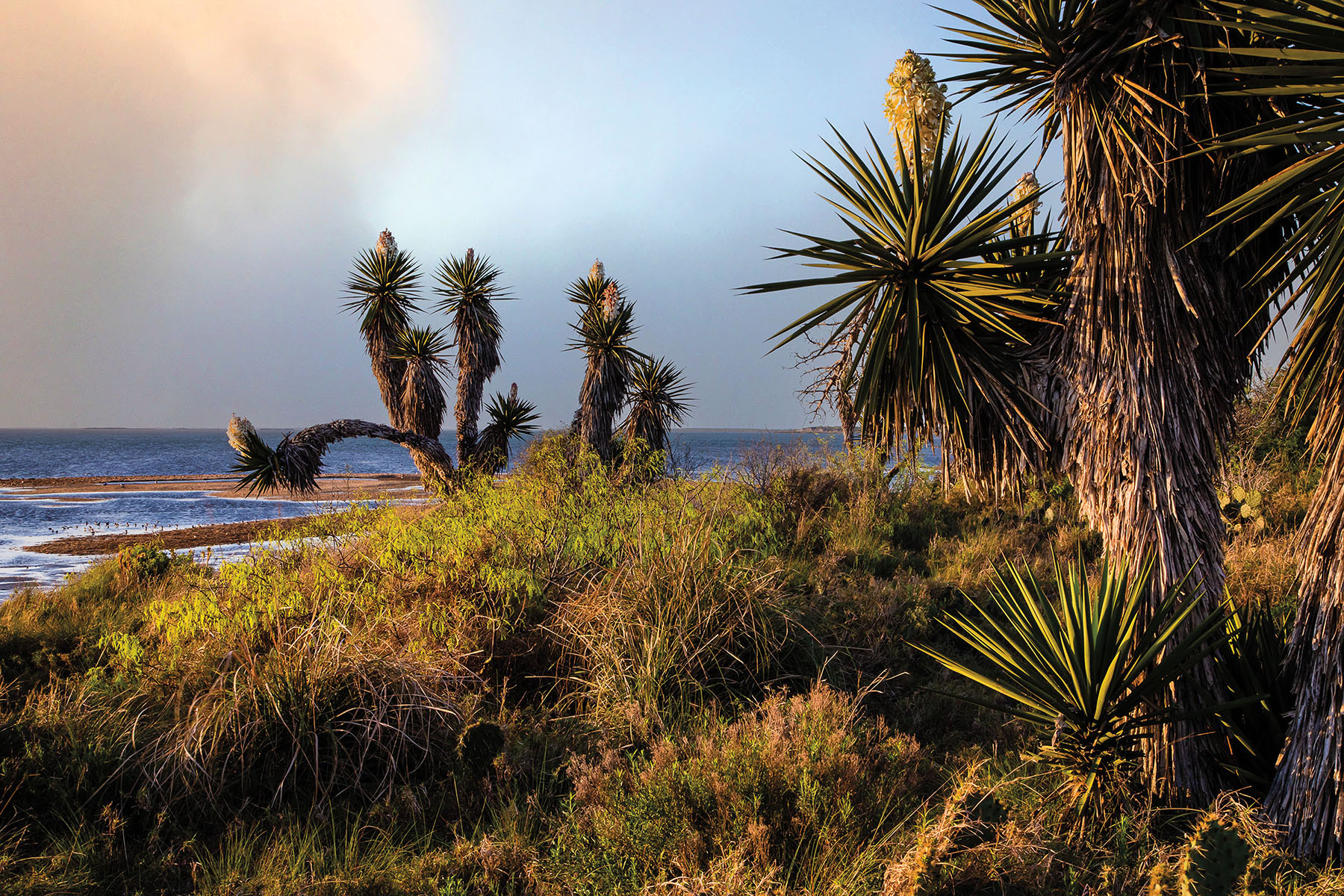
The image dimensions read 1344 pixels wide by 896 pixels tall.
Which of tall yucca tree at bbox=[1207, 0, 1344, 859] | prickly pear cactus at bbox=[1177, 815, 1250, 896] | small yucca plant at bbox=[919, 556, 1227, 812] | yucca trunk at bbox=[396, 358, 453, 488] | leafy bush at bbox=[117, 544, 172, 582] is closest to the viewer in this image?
prickly pear cactus at bbox=[1177, 815, 1250, 896]

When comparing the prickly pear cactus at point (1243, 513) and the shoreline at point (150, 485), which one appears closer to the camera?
the prickly pear cactus at point (1243, 513)

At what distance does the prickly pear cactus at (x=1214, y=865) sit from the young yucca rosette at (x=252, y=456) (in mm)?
13830

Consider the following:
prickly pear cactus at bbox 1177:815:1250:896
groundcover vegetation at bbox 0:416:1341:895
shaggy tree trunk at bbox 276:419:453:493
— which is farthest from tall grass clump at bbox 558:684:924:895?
shaggy tree trunk at bbox 276:419:453:493

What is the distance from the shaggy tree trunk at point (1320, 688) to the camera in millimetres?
3551

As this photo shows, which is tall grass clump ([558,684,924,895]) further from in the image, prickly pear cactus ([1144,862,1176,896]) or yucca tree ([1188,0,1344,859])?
yucca tree ([1188,0,1344,859])

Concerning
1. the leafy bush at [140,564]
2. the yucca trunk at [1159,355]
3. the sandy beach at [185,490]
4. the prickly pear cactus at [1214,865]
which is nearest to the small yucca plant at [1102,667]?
the yucca trunk at [1159,355]

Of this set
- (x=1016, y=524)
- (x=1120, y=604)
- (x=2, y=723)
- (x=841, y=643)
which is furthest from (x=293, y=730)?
(x=1016, y=524)

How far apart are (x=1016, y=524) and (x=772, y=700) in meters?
10.1

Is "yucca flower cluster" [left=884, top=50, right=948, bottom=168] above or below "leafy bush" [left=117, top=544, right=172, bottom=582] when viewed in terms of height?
above

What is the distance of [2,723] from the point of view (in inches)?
178

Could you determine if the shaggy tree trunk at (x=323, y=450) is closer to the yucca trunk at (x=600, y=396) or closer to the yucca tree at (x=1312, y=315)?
the yucca trunk at (x=600, y=396)

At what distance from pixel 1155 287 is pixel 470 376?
724 inches

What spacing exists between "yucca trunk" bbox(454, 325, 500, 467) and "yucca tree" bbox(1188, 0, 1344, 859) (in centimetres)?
1843

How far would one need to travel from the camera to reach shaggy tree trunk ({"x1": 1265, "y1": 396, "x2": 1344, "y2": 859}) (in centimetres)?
355
